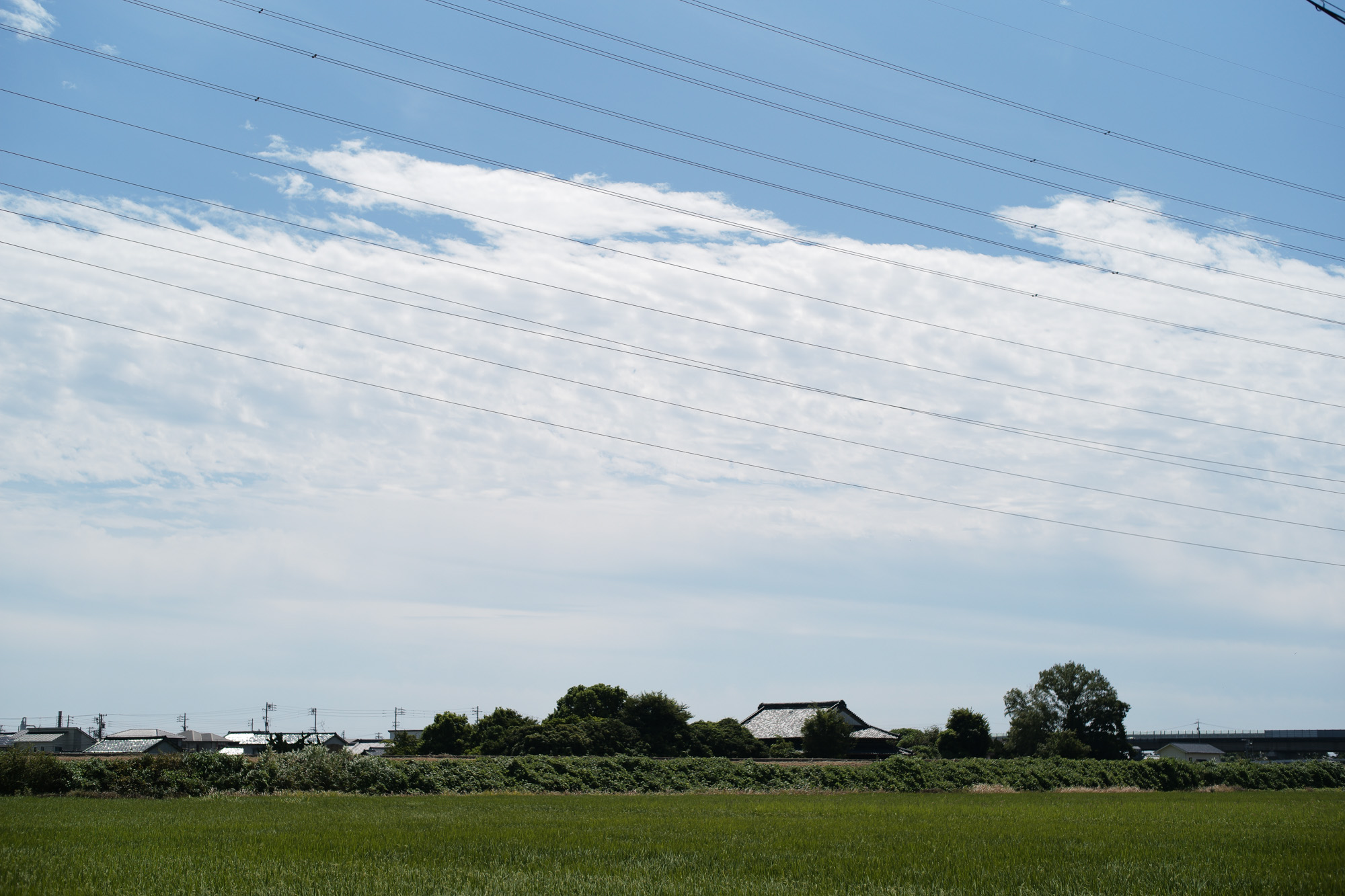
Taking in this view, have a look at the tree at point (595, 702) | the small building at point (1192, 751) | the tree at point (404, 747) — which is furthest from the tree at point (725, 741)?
the small building at point (1192, 751)

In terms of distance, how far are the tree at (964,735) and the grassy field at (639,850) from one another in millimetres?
39659

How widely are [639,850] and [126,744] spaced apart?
110 metres

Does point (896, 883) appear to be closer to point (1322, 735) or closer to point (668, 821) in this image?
point (668, 821)

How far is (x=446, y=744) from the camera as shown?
7338cm

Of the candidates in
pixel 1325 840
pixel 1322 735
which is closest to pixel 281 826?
pixel 1325 840

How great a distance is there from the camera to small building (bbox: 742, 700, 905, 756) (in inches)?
2958

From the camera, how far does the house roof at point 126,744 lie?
3937 inches

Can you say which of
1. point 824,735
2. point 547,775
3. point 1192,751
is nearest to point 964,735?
point 824,735

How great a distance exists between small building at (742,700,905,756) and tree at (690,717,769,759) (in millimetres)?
4971

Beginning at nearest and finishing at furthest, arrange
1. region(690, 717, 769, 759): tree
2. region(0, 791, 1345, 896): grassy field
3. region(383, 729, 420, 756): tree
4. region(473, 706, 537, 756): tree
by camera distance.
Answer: region(0, 791, 1345, 896): grassy field, region(473, 706, 537, 756): tree, region(690, 717, 769, 759): tree, region(383, 729, 420, 756): tree

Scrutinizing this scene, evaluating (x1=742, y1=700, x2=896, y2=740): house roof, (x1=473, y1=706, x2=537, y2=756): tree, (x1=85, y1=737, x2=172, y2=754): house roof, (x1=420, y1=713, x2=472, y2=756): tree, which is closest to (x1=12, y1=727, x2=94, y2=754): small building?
(x1=85, y1=737, x2=172, y2=754): house roof

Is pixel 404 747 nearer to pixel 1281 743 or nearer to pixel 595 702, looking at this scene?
pixel 595 702

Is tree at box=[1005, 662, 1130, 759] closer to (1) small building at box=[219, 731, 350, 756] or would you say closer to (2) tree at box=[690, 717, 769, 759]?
(2) tree at box=[690, 717, 769, 759]

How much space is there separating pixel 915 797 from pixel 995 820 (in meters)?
15.2
